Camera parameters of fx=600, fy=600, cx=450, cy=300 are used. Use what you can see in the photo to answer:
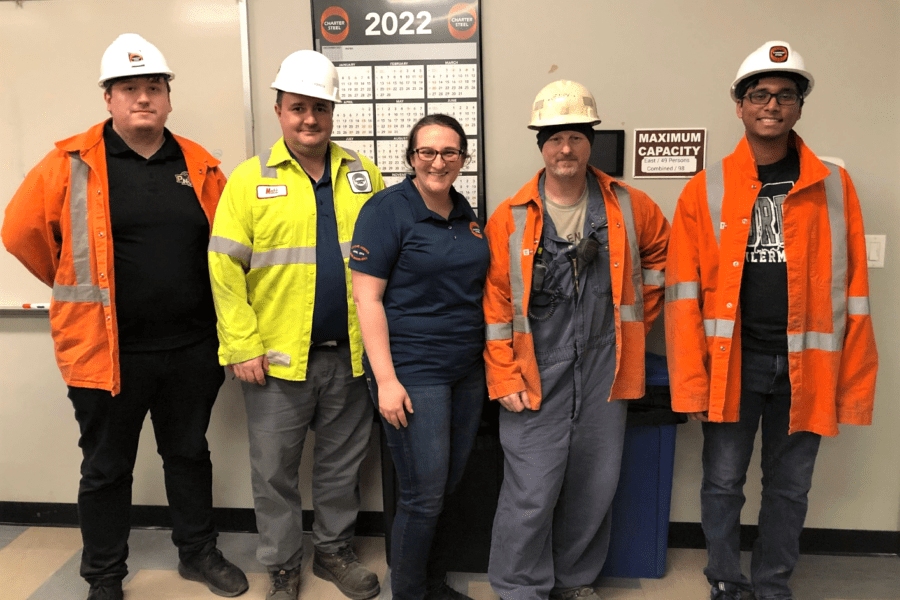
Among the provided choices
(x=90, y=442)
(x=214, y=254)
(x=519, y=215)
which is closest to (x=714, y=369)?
(x=519, y=215)

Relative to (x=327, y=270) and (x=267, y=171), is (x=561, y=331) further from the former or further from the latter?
(x=267, y=171)

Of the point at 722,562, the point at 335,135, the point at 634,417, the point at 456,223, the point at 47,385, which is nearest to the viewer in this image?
the point at 456,223

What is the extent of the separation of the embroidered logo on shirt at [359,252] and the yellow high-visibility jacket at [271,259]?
266 millimetres

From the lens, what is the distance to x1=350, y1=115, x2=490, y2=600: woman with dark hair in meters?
1.67

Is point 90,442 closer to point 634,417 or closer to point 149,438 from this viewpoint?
point 149,438

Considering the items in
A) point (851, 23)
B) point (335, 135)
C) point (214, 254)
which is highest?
point (851, 23)

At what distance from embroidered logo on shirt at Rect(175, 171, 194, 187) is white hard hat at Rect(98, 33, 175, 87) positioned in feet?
1.04

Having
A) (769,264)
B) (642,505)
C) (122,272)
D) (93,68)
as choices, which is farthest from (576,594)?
(93,68)

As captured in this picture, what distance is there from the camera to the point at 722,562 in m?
1.94

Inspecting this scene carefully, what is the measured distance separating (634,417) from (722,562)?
0.52 m

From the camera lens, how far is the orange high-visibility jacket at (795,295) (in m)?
1.72

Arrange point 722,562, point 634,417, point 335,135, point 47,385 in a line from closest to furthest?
point 722,562
point 634,417
point 335,135
point 47,385

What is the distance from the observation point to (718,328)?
178cm

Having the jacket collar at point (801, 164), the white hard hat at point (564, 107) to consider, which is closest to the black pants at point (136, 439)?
the white hard hat at point (564, 107)
